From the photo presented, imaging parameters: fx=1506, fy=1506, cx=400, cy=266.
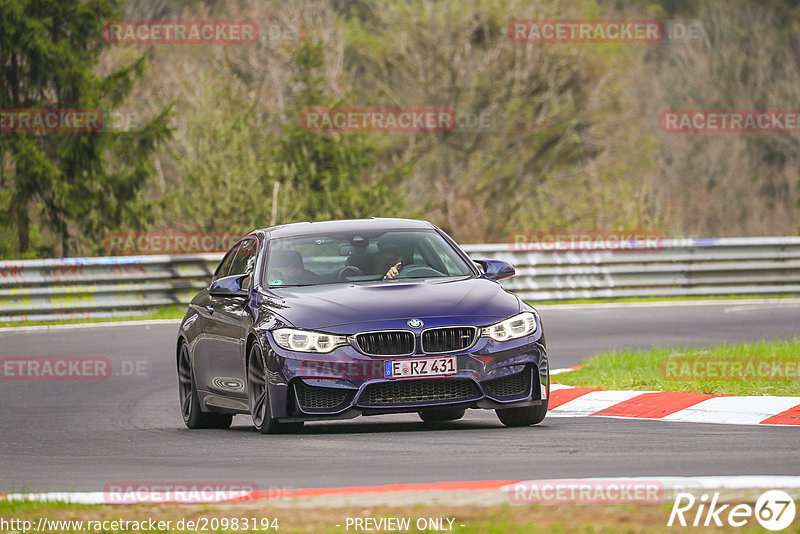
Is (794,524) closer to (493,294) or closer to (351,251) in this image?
(493,294)

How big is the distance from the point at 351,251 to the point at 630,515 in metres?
5.26

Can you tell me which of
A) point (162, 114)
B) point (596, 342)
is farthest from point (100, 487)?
point (162, 114)

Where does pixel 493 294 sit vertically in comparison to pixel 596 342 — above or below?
above

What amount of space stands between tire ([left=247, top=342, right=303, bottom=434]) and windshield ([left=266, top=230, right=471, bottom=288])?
72 centimetres

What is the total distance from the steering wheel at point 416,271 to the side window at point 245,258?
116cm

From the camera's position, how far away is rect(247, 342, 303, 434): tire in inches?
397

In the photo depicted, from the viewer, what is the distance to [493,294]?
407 inches

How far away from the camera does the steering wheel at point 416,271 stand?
11.0 metres

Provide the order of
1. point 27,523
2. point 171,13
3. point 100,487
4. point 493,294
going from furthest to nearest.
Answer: point 171,13 → point 493,294 → point 100,487 → point 27,523
